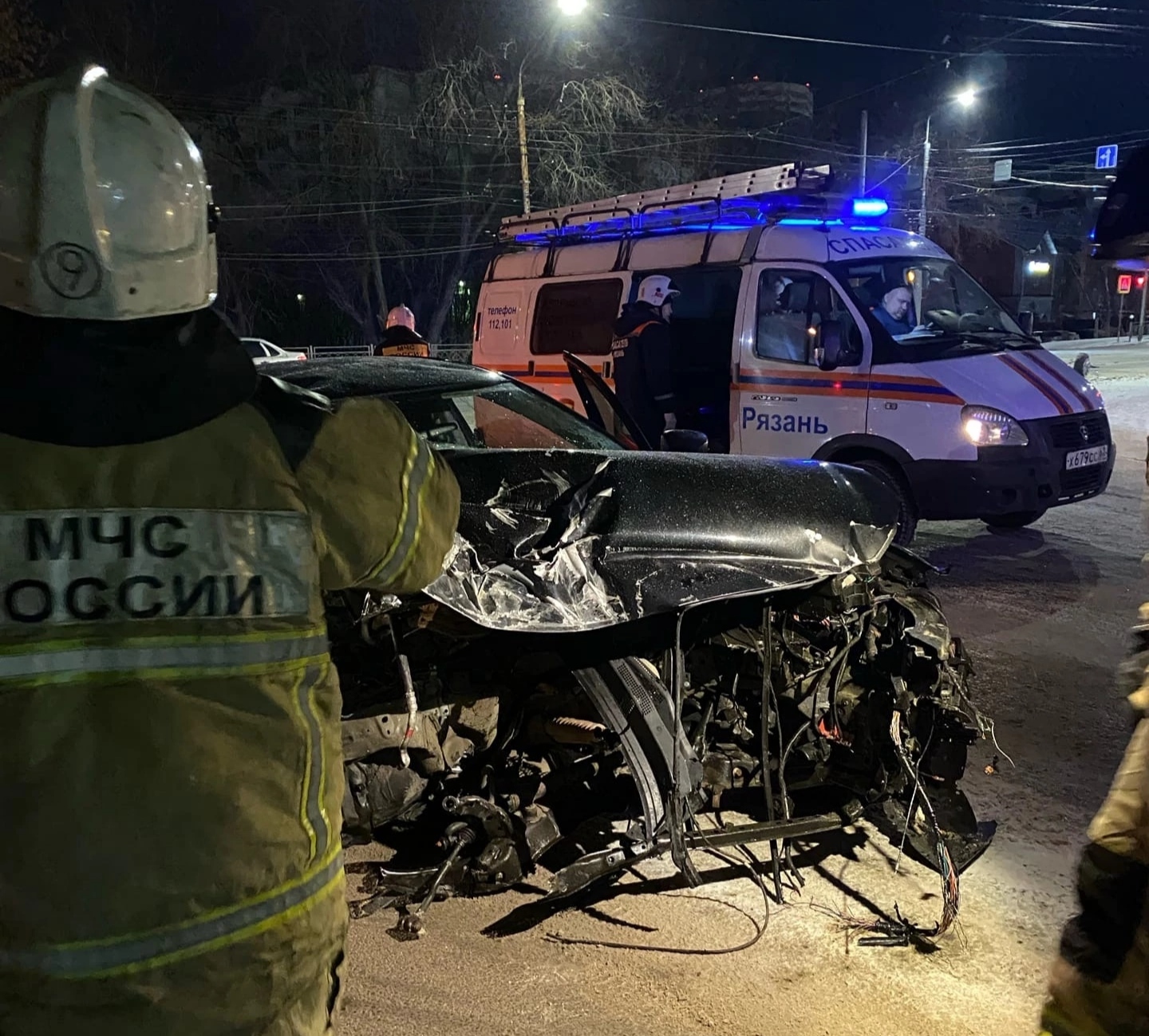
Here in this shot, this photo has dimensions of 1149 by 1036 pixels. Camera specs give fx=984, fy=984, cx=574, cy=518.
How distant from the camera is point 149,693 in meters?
1.24

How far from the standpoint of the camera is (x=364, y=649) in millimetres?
3309

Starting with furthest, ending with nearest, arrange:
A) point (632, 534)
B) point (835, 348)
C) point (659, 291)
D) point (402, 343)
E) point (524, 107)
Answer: point (524, 107), point (402, 343), point (659, 291), point (835, 348), point (632, 534)

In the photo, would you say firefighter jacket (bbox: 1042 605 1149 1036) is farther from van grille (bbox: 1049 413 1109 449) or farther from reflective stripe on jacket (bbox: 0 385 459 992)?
van grille (bbox: 1049 413 1109 449)

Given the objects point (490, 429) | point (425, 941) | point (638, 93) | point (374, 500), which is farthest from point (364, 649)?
point (638, 93)

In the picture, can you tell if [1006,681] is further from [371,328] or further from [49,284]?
[371,328]

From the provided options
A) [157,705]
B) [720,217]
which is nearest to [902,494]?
[720,217]

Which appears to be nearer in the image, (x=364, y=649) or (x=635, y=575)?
(x=635, y=575)

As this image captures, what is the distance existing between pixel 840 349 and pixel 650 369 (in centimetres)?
165

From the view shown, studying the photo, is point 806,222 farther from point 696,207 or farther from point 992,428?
point 992,428

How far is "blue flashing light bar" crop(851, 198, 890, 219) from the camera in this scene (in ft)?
25.4

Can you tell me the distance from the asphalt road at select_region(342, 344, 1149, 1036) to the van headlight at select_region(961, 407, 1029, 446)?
264 cm

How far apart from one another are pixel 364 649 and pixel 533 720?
62 centimetres

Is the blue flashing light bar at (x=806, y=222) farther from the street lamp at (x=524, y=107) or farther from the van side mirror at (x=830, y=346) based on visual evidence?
the street lamp at (x=524, y=107)

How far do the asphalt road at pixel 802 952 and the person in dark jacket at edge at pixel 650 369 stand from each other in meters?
4.22
